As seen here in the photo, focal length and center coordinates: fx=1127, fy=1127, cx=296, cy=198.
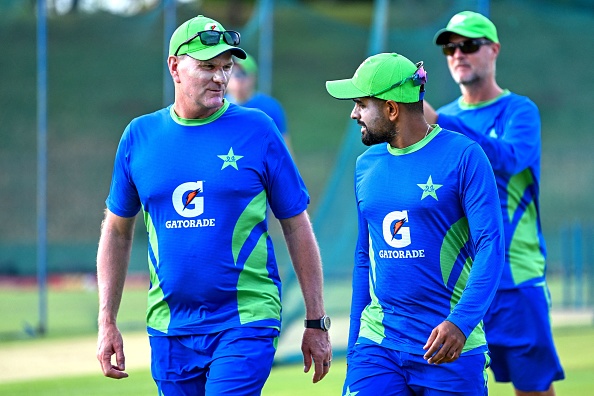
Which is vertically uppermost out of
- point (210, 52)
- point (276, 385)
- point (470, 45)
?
point (470, 45)

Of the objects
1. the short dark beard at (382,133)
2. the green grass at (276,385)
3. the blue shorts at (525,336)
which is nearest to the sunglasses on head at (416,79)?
the short dark beard at (382,133)

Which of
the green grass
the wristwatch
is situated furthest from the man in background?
the wristwatch

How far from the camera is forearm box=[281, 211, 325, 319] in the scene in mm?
4895

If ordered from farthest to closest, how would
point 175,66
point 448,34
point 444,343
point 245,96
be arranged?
point 245,96 < point 448,34 < point 175,66 < point 444,343

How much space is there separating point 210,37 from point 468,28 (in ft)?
7.16

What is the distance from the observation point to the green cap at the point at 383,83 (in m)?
4.71

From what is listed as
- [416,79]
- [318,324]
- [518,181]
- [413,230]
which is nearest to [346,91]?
[416,79]

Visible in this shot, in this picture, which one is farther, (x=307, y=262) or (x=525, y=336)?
(x=525, y=336)

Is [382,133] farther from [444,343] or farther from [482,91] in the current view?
[482,91]

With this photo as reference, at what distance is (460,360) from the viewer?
15.1 ft

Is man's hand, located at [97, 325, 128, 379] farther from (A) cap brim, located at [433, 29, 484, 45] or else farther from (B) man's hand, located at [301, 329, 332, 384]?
(A) cap brim, located at [433, 29, 484, 45]

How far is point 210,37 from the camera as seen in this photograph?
4.84m

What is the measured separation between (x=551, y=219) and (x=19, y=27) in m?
8.94

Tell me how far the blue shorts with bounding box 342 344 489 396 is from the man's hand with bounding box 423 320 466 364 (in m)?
0.30
